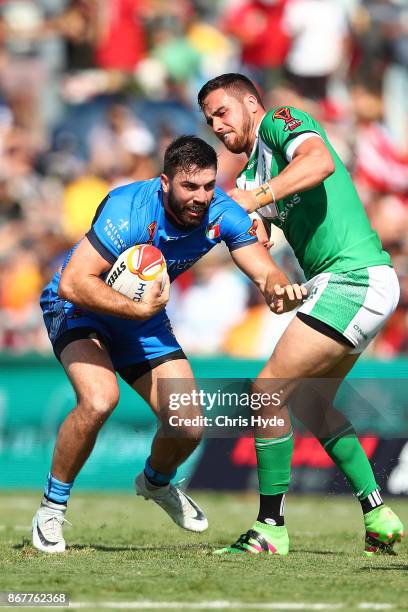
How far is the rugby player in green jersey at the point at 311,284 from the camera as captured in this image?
6633mm

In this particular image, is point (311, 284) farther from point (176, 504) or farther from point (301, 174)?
point (176, 504)

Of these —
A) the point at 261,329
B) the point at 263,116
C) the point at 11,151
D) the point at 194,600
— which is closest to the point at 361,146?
the point at 261,329

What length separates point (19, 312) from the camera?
13617 mm

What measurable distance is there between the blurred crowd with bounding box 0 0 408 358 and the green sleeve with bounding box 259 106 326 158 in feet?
19.2

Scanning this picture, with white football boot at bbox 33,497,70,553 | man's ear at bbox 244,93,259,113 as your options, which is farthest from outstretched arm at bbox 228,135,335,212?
white football boot at bbox 33,497,70,553

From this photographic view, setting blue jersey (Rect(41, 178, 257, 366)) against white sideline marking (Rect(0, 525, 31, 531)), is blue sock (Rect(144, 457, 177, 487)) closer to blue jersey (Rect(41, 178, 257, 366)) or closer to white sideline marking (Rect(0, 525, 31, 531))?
blue jersey (Rect(41, 178, 257, 366))

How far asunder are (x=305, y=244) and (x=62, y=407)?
5.59 meters

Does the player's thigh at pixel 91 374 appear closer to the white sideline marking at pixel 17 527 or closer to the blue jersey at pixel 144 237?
the blue jersey at pixel 144 237

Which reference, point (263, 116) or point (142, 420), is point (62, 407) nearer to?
point (142, 420)

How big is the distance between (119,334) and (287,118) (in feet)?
5.43

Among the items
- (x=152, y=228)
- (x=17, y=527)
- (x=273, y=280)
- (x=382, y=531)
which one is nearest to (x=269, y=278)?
(x=273, y=280)

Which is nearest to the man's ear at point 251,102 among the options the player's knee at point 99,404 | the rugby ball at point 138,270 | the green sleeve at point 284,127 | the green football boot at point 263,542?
the green sleeve at point 284,127

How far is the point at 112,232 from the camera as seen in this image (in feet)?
21.9

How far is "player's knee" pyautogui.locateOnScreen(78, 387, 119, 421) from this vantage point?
22.1 ft
